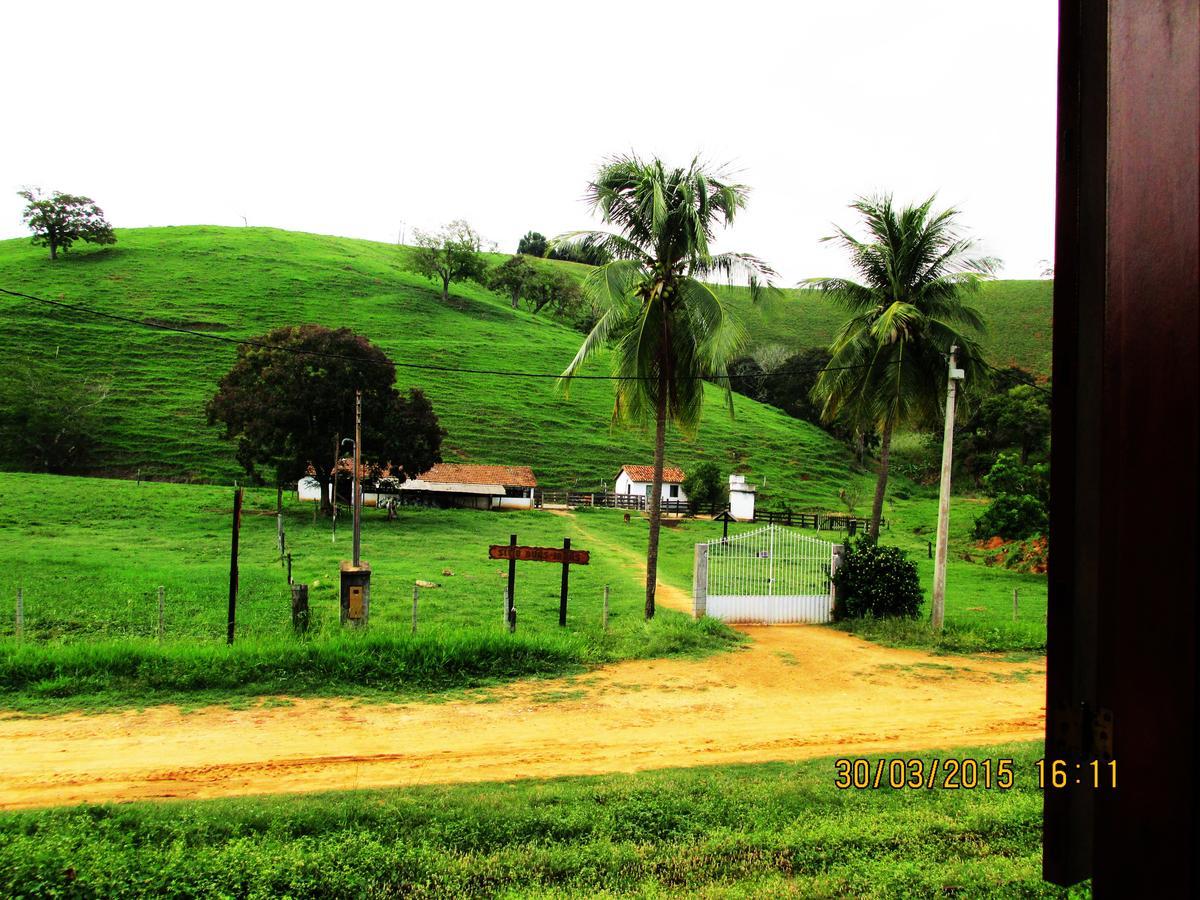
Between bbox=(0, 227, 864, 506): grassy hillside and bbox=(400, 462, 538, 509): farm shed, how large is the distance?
4.01 m

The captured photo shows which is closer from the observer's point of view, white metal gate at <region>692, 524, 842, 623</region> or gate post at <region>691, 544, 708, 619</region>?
gate post at <region>691, 544, 708, 619</region>

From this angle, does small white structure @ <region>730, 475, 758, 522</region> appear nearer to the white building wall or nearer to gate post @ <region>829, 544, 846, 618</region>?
the white building wall

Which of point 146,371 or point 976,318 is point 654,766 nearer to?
point 976,318

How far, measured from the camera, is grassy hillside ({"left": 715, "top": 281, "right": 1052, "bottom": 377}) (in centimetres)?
8706

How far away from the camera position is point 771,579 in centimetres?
1742

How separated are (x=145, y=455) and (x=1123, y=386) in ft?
178

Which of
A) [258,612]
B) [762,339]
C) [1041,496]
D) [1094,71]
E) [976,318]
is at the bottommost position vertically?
[258,612]

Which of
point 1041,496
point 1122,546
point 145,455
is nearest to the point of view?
point 1122,546

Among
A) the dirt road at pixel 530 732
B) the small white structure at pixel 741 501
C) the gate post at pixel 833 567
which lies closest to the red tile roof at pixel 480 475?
the small white structure at pixel 741 501

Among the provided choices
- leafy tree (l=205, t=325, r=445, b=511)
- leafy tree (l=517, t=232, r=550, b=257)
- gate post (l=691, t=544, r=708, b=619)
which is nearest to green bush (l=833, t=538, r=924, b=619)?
gate post (l=691, t=544, r=708, b=619)

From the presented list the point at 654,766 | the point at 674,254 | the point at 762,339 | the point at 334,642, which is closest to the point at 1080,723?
the point at 654,766

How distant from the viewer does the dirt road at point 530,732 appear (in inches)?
324

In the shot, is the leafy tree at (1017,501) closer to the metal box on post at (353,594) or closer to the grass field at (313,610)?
the grass field at (313,610)

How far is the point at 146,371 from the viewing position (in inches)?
2319
